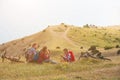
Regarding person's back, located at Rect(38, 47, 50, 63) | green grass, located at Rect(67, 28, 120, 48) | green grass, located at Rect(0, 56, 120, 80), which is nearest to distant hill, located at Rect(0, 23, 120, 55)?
green grass, located at Rect(67, 28, 120, 48)

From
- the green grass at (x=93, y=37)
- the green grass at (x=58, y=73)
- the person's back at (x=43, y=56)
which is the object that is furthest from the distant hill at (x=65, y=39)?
the green grass at (x=58, y=73)

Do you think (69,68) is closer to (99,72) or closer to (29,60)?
(99,72)

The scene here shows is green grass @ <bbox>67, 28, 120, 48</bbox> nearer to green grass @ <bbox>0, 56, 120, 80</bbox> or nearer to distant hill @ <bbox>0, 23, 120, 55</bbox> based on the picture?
distant hill @ <bbox>0, 23, 120, 55</bbox>

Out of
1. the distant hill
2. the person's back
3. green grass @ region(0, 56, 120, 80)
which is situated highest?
the distant hill

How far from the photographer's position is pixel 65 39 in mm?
93562

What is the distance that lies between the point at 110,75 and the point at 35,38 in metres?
74.7

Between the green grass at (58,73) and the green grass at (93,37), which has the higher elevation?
the green grass at (93,37)

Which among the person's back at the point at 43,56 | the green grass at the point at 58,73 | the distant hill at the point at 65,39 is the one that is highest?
the distant hill at the point at 65,39

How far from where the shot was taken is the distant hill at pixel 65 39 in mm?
90550

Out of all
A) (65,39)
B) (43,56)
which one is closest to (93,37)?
(65,39)

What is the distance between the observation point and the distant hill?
9055cm

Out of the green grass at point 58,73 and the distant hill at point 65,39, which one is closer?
the green grass at point 58,73

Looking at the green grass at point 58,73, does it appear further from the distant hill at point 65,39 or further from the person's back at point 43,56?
the distant hill at point 65,39

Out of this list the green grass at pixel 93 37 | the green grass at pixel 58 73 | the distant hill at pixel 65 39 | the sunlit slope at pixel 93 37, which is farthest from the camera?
the green grass at pixel 93 37
